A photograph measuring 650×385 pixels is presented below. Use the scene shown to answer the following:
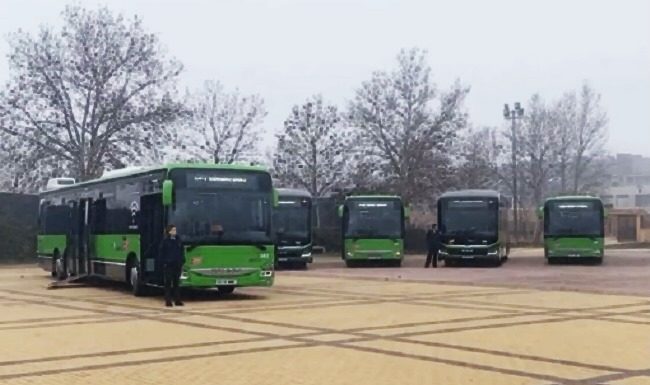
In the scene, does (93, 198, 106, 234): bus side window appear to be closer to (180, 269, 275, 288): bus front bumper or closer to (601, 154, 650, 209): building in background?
(180, 269, 275, 288): bus front bumper

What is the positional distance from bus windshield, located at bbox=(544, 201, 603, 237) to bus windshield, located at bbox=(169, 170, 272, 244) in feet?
75.7

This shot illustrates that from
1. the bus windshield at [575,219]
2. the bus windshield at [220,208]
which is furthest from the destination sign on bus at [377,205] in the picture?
the bus windshield at [220,208]

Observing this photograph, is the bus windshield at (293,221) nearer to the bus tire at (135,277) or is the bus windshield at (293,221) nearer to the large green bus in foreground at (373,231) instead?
the large green bus in foreground at (373,231)

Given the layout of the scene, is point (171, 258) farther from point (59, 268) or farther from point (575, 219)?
point (575, 219)

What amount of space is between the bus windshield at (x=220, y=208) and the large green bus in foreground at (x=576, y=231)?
2301 cm

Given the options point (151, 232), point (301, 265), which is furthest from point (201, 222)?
point (301, 265)

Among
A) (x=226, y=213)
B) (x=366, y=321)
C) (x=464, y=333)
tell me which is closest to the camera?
(x=464, y=333)

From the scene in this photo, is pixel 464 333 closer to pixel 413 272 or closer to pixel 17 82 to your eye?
pixel 413 272

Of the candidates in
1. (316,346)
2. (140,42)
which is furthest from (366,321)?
(140,42)

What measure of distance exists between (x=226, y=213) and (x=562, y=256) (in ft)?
78.7

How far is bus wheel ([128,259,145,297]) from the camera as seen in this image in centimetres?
2330

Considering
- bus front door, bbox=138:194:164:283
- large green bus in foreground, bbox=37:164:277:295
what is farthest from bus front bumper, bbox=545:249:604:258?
bus front door, bbox=138:194:164:283

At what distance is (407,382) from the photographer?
10898 mm

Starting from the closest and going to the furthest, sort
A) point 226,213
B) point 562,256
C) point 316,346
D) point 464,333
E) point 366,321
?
point 316,346 < point 464,333 < point 366,321 < point 226,213 < point 562,256
